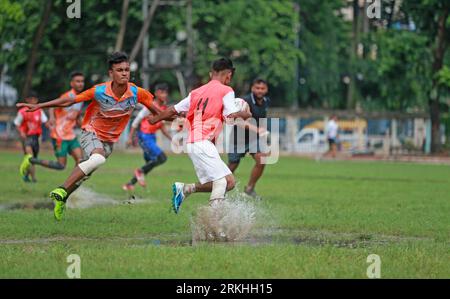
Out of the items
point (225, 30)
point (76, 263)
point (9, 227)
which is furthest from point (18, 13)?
point (76, 263)

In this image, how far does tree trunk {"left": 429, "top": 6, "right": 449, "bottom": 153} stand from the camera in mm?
39312

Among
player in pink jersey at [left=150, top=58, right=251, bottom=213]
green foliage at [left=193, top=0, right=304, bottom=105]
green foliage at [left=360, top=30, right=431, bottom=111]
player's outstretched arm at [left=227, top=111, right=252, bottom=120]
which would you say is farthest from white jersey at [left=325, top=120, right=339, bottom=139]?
player in pink jersey at [left=150, top=58, right=251, bottom=213]

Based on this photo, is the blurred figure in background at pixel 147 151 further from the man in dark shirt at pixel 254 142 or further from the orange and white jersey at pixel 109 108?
the orange and white jersey at pixel 109 108

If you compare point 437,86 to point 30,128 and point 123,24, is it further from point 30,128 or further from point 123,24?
point 30,128

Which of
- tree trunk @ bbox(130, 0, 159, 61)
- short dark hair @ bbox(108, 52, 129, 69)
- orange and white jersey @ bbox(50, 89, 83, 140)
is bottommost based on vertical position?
orange and white jersey @ bbox(50, 89, 83, 140)

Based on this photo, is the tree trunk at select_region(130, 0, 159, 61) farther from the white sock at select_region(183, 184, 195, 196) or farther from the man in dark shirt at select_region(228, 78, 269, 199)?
the white sock at select_region(183, 184, 195, 196)

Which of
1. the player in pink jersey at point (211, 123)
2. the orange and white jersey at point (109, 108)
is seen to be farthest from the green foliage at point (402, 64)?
the player in pink jersey at point (211, 123)

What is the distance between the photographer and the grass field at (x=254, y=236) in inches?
341

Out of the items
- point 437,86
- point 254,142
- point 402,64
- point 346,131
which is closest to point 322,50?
point 346,131

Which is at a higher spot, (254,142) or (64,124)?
(64,124)

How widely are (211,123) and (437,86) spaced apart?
1168 inches

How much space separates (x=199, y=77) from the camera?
49500 mm

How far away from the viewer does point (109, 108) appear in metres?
12.6
